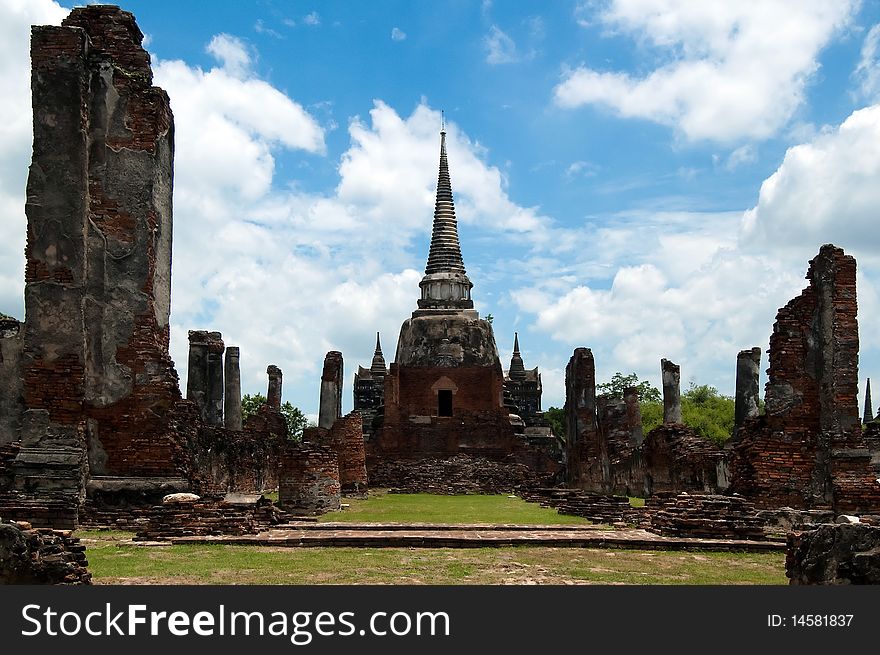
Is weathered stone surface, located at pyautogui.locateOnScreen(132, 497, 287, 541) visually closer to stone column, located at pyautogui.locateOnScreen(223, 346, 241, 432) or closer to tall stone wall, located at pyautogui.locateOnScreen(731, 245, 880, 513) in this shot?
tall stone wall, located at pyautogui.locateOnScreen(731, 245, 880, 513)

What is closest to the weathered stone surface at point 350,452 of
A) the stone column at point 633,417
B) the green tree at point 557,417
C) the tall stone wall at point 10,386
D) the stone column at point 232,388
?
the stone column at point 232,388

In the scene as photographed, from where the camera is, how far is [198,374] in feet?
74.6

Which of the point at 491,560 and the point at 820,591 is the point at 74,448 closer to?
the point at 491,560

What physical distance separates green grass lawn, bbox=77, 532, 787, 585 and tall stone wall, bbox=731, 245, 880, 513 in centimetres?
440

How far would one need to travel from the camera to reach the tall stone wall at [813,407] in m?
14.2

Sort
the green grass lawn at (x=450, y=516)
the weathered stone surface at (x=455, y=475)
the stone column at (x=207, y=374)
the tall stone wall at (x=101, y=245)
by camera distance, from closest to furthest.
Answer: the tall stone wall at (x=101, y=245) → the green grass lawn at (x=450, y=516) → the stone column at (x=207, y=374) → the weathered stone surface at (x=455, y=475)

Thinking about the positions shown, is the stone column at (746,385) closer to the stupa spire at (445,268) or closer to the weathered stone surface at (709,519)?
the weathered stone surface at (709,519)

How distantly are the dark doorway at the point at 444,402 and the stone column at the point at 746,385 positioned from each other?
73.6ft

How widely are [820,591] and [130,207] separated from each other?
1144 centimetres

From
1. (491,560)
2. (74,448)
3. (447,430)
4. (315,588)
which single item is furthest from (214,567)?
(447,430)

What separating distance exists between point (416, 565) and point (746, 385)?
14.0m

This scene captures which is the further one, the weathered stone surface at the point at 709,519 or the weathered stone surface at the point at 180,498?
the weathered stone surface at the point at 180,498

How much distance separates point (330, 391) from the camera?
99.1 ft

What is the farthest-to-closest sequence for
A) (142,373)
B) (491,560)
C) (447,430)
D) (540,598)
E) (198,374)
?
(447,430), (198,374), (142,373), (491,560), (540,598)
